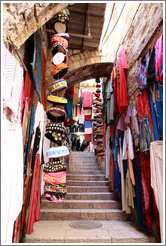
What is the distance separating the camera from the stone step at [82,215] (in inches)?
138

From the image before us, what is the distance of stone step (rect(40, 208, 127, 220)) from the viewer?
350cm

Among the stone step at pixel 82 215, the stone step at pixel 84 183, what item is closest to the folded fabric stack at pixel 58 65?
the stone step at pixel 82 215

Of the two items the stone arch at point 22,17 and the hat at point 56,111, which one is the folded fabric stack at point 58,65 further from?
the stone arch at point 22,17

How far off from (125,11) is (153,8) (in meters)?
1.83

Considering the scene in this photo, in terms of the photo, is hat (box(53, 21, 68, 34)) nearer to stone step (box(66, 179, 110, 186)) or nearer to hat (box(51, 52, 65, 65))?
hat (box(51, 52, 65, 65))

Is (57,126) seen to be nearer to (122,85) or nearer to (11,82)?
(11,82)

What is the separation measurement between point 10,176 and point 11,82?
89 cm

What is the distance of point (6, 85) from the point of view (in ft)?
4.75

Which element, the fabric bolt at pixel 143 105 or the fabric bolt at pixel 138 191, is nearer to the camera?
the fabric bolt at pixel 143 105

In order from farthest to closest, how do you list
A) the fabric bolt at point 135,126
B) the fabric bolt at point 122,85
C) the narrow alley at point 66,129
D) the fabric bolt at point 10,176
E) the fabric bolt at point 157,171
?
the fabric bolt at point 122,85, the fabric bolt at point 135,126, the fabric bolt at point 157,171, the narrow alley at point 66,129, the fabric bolt at point 10,176

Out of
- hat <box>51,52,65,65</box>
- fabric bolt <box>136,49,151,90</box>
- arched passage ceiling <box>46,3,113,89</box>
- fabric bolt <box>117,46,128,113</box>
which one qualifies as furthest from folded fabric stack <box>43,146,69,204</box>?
arched passage ceiling <box>46,3,113,89</box>

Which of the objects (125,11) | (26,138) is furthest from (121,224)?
(125,11)

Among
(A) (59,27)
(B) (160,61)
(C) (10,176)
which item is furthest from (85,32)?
(C) (10,176)

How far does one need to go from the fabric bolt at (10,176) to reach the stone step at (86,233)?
1260mm
